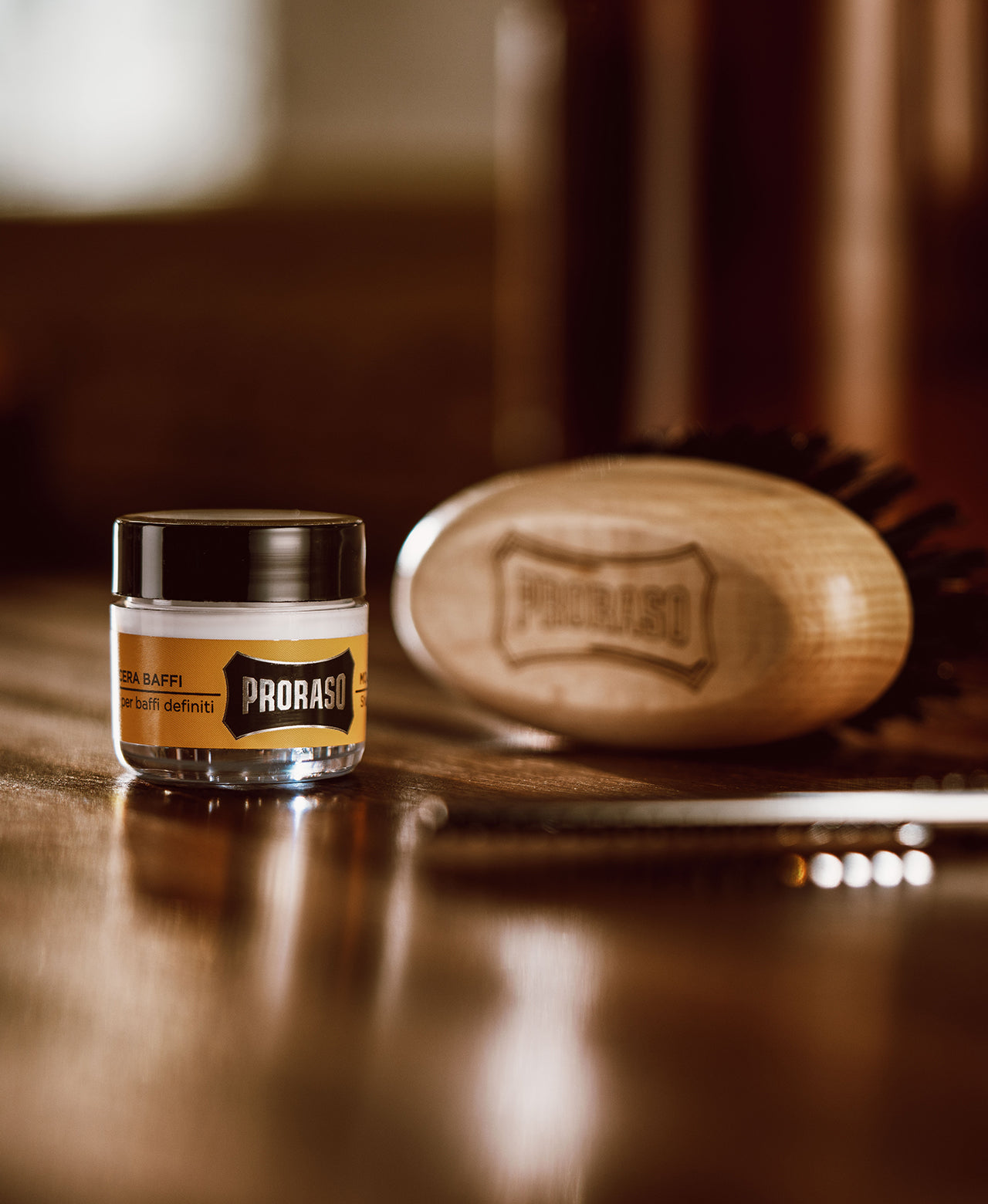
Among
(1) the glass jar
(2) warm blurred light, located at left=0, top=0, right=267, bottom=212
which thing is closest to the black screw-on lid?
(1) the glass jar

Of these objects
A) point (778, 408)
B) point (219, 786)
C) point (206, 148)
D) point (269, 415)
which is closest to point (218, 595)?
point (219, 786)

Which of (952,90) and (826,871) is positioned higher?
(952,90)

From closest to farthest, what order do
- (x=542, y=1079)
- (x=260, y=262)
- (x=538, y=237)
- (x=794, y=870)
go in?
(x=542, y=1079), (x=794, y=870), (x=538, y=237), (x=260, y=262)

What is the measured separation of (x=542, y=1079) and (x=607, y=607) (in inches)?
10.1

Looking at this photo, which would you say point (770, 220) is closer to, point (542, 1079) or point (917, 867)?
point (917, 867)

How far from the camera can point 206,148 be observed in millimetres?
1829

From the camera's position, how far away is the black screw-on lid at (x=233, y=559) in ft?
1.27

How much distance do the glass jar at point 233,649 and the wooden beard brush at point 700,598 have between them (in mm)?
85

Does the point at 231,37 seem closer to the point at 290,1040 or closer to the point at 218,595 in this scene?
the point at 218,595

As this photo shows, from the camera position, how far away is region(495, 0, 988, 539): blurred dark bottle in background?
0.88 m

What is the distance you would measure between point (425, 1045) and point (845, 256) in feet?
2.61

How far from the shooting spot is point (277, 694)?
39cm

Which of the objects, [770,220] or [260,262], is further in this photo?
[260,262]

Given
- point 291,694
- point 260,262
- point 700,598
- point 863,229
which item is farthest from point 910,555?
point 260,262
